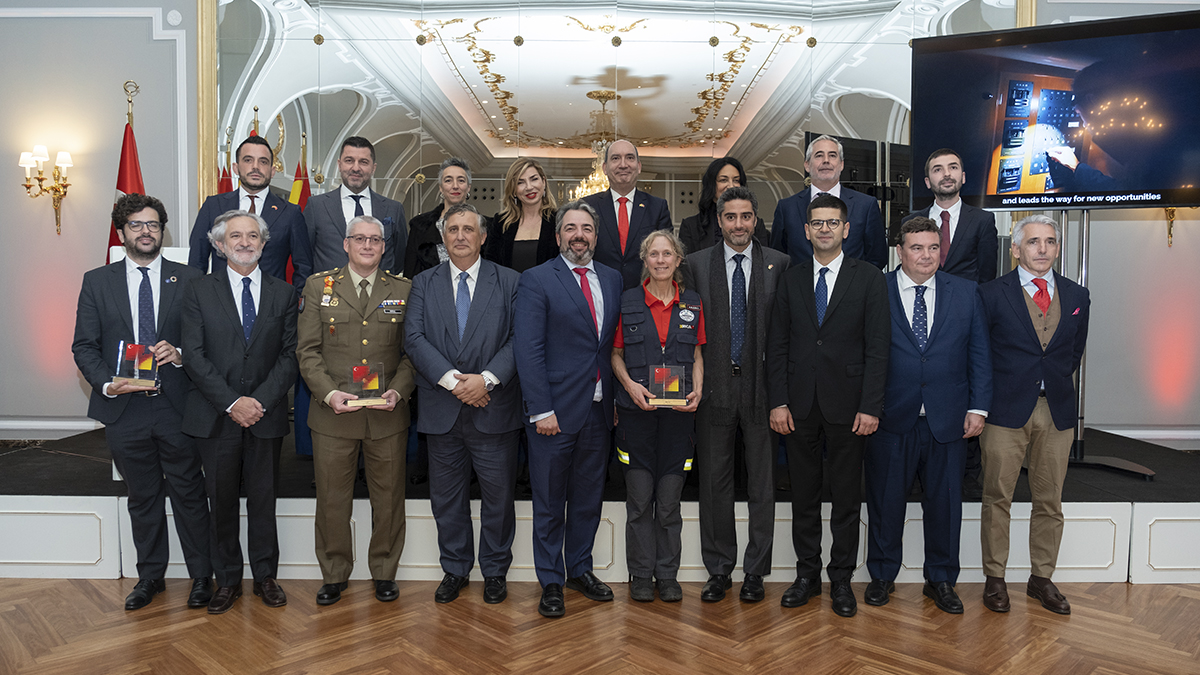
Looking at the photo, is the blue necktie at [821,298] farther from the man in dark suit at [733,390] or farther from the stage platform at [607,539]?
the stage platform at [607,539]

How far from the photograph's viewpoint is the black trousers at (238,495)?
336cm

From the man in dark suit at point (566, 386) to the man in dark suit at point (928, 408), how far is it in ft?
4.22

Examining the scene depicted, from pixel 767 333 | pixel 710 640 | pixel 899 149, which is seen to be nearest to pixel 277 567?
pixel 710 640

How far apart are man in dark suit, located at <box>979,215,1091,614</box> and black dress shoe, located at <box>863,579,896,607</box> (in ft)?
1.51

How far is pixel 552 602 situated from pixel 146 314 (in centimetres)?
229

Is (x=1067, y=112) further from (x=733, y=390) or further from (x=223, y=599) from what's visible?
(x=223, y=599)

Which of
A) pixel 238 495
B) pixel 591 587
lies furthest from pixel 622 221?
pixel 238 495

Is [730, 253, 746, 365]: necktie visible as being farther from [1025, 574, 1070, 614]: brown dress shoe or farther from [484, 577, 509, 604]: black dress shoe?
[1025, 574, 1070, 614]: brown dress shoe

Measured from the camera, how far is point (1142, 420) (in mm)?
6121

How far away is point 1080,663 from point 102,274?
14.8ft

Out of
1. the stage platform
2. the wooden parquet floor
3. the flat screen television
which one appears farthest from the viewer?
the flat screen television

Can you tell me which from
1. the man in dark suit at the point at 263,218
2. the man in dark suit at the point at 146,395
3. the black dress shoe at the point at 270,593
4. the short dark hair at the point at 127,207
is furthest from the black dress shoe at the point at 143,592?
the short dark hair at the point at 127,207

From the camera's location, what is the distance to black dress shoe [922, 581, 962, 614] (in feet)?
11.1

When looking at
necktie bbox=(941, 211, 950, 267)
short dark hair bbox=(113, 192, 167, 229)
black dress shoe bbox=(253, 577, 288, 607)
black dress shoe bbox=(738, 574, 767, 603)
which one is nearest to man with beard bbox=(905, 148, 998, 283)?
necktie bbox=(941, 211, 950, 267)
